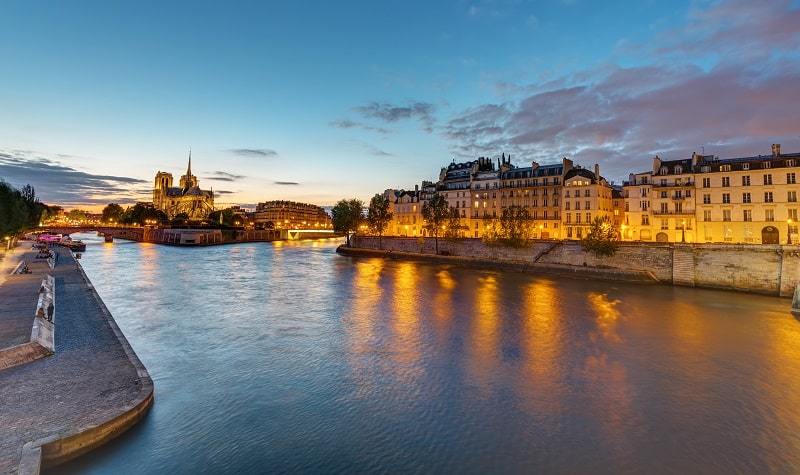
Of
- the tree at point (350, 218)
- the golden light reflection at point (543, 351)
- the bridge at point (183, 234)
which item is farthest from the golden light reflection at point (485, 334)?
the bridge at point (183, 234)

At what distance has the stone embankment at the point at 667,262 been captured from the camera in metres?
31.9

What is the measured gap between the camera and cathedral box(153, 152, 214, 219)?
161750mm

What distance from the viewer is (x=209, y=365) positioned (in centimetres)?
1517

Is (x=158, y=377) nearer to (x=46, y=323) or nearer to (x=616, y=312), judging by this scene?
(x=46, y=323)

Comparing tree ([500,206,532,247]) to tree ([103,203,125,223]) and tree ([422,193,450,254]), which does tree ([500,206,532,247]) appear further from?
tree ([103,203,125,223])

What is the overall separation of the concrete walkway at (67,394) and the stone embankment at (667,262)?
42.3 metres

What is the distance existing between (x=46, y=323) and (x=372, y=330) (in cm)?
1373

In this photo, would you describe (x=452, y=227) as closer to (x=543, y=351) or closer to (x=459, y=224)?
(x=459, y=224)

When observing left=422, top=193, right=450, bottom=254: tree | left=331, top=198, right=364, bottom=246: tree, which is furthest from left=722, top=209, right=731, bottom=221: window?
left=331, top=198, right=364, bottom=246: tree

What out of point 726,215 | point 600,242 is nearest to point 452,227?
point 600,242

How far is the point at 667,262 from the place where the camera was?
3797 centimetres

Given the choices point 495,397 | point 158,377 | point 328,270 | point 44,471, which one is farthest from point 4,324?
point 328,270

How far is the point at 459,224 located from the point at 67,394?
58.1m

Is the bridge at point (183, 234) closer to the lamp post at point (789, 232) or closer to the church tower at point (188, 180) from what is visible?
the church tower at point (188, 180)
